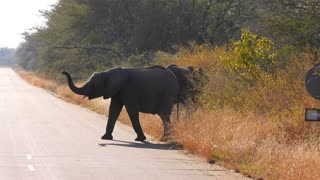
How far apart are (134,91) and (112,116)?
0.94 meters

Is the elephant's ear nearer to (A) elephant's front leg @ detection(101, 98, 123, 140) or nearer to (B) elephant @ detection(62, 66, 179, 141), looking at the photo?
(B) elephant @ detection(62, 66, 179, 141)

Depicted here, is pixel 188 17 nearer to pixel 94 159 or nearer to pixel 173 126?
pixel 173 126

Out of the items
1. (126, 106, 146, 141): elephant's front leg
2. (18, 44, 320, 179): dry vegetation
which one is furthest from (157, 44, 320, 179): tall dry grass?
(126, 106, 146, 141): elephant's front leg

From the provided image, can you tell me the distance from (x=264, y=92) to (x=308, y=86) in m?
8.27

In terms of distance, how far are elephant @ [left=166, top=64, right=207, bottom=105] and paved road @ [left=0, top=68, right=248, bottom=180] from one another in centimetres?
190

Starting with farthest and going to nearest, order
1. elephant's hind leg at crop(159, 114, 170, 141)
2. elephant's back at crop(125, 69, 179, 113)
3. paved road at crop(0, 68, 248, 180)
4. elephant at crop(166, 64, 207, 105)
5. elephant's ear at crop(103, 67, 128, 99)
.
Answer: elephant at crop(166, 64, 207, 105) < elephant's back at crop(125, 69, 179, 113) < elephant's ear at crop(103, 67, 128, 99) < elephant's hind leg at crop(159, 114, 170, 141) < paved road at crop(0, 68, 248, 180)

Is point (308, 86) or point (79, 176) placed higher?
point (308, 86)

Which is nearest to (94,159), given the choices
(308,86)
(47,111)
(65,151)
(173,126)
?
(65,151)

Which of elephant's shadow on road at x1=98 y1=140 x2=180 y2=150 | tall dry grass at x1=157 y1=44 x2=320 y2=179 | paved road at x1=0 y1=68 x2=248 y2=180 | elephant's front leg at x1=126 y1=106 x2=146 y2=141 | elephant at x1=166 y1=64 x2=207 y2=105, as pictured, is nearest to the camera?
paved road at x1=0 y1=68 x2=248 y2=180

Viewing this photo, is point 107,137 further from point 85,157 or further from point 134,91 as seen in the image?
point 85,157

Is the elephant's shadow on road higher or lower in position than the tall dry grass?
lower

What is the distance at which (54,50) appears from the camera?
58.3 m

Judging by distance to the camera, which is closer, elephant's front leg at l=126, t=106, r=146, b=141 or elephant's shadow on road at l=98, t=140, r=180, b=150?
elephant's shadow on road at l=98, t=140, r=180, b=150

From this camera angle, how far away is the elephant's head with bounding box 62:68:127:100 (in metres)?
18.7
